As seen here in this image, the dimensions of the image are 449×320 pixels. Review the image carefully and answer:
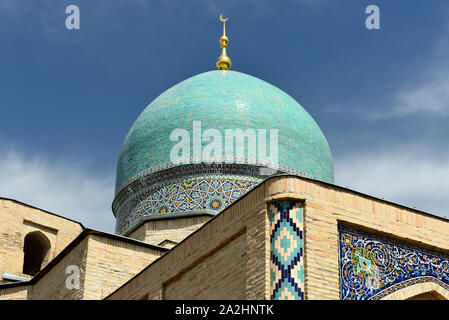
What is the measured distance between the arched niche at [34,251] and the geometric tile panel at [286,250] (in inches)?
245

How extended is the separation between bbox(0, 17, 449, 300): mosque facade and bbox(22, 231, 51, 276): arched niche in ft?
0.06

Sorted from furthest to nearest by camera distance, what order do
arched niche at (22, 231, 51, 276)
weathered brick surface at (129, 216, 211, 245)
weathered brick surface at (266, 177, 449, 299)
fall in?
arched niche at (22, 231, 51, 276) < weathered brick surface at (129, 216, 211, 245) < weathered brick surface at (266, 177, 449, 299)

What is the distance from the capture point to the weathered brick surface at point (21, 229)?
10164 millimetres

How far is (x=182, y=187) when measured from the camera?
32.6ft

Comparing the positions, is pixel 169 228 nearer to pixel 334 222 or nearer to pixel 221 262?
pixel 221 262

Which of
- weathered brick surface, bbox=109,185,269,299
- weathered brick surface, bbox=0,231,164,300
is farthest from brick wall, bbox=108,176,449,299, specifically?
weathered brick surface, bbox=0,231,164,300

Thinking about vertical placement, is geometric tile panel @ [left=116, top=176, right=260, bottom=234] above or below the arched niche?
above

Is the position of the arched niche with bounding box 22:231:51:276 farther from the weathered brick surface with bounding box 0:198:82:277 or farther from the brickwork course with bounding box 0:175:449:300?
the brickwork course with bounding box 0:175:449:300

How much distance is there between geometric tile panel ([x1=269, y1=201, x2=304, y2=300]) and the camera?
493cm

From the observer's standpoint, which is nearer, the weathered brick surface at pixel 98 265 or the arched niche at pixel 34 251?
the weathered brick surface at pixel 98 265

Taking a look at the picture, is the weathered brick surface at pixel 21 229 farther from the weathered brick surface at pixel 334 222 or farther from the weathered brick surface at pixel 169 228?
the weathered brick surface at pixel 334 222

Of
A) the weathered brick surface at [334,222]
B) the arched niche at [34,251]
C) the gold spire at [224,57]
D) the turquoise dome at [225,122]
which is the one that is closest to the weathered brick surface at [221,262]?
the weathered brick surface at [334,222]
